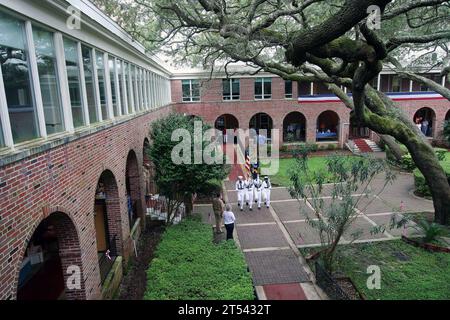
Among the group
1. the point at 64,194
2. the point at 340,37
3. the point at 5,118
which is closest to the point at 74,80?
the point at 64,194

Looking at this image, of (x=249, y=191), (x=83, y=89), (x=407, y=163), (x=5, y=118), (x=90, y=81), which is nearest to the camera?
(x=5, y=118)

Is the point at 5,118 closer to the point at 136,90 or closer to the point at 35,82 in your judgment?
the point at 35,82

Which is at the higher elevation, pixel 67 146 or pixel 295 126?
pixel 67 146

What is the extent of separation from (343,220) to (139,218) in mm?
7522

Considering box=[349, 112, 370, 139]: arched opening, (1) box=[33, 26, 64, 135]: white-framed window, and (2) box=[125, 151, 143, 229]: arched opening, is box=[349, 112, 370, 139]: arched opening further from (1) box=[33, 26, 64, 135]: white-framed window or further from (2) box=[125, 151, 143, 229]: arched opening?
(1) box=[33, 26, 64, 135]: white-framed window

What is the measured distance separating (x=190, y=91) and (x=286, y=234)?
17.4 metres

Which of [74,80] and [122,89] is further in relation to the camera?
[122,89]

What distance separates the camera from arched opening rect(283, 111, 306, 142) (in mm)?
29325

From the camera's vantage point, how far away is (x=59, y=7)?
5531 mm

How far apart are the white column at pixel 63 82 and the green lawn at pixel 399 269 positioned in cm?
748

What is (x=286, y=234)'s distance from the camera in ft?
36.1

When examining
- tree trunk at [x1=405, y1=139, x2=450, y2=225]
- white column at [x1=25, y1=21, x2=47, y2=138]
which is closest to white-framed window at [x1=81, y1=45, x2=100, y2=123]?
white column at [x1=25, y1=21, x2=47, y2=138]
